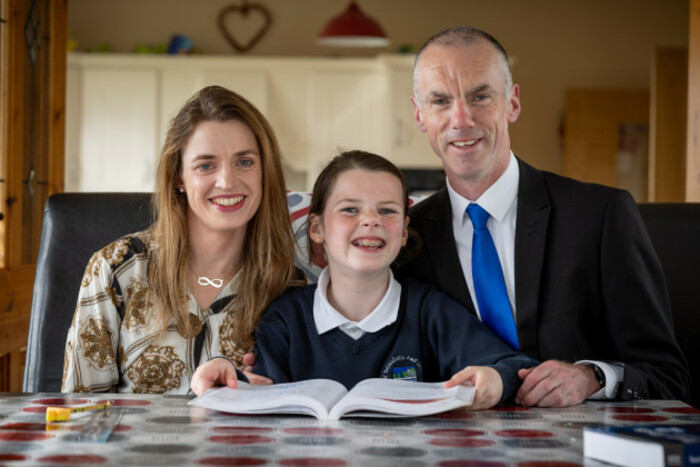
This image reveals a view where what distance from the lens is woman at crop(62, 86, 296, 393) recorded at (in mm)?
1949

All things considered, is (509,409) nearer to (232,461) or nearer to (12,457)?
(232,461)

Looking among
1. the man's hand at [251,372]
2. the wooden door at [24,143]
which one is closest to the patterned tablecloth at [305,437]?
the man's hand at [251,372]

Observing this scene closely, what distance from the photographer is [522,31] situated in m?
7.21

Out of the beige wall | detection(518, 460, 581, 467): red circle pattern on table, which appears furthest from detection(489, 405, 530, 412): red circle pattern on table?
the beige wall

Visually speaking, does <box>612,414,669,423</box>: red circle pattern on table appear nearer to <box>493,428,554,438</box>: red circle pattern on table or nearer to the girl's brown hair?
<box>493,428,554,438</box>: red circle pattern on table

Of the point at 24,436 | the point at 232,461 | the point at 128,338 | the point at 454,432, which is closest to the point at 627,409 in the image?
the point at 454,432

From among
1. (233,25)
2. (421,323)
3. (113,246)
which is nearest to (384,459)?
(421,323)

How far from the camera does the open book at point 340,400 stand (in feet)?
4.41

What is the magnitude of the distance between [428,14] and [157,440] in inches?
248

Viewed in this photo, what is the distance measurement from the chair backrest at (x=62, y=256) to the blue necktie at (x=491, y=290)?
0.82 metres

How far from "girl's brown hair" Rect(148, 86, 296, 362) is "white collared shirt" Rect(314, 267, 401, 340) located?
6.8 inches

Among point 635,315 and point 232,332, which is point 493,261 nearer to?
point 635,315

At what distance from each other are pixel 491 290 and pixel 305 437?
84 centimetres

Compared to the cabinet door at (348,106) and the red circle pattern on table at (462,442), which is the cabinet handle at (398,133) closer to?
the cabinet door at (348,106)
